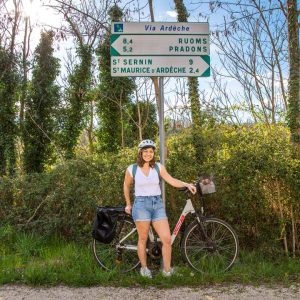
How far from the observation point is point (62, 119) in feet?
74.1

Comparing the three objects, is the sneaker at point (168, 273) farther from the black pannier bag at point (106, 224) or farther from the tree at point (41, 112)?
the tree at point (41, 112)

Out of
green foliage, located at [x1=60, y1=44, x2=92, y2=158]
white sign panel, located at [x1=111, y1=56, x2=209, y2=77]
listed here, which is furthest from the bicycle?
green foliage, located at [x1=60, y1=44, x2=92, y2=158]

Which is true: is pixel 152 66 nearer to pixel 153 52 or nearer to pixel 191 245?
pixel 153 52

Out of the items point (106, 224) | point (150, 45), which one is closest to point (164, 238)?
point (106, 224)

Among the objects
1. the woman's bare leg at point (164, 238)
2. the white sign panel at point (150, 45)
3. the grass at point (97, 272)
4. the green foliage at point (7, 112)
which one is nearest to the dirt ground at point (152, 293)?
the grass at point (97, 272)

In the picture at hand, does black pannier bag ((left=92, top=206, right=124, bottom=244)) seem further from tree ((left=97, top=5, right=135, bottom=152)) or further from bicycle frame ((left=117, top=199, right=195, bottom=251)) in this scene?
tree ((left=97, top=5, right=135, bottom=152))

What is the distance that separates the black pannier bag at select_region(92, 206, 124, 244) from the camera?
5.68 metres

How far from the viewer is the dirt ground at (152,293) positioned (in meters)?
4.64

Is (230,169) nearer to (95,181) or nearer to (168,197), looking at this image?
(168,197)

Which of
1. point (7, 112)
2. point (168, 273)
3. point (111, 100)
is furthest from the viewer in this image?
point (111, 100)

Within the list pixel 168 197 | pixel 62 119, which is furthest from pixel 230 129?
pixel 62 119

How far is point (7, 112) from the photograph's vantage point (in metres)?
20.5

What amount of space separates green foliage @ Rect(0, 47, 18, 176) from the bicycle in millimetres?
15388

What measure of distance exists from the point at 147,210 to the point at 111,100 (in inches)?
686
